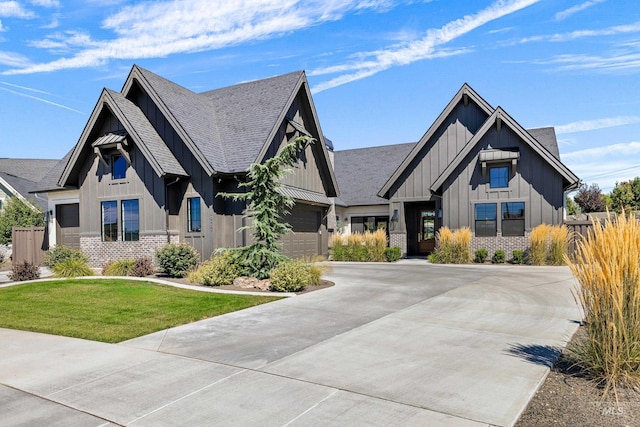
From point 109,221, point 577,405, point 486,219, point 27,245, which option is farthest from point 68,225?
point 577,405

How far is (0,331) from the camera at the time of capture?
7.66 metres

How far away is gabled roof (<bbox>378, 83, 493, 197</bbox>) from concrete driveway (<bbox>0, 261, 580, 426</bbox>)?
577 inches

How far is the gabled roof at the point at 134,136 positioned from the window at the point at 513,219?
14.8 meters

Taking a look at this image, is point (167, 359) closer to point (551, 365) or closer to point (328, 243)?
point (551, 365)

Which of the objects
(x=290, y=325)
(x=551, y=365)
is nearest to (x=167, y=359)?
(x=290, y=325)

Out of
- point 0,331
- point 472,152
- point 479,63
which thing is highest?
point 479,63

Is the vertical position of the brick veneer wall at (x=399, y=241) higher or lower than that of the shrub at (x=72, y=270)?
higher

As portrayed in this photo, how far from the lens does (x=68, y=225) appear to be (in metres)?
21.8

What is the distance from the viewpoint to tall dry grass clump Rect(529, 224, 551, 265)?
18.5 m

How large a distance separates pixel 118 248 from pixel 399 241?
1422 cm

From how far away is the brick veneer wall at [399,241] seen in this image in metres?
24.2

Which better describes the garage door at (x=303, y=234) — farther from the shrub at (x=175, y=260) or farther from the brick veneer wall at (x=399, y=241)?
the shrub at (x=175, y=260)

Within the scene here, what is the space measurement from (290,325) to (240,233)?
964 cm

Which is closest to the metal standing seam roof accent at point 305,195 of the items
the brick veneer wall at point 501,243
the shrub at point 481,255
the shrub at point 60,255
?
the brick veneer wall at point 501,243
